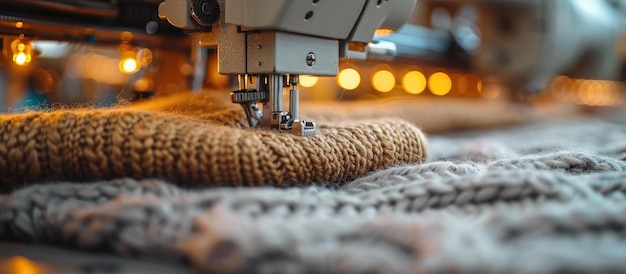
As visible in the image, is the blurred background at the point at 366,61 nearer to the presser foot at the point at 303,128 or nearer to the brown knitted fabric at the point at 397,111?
the brown knitted fabric at the point at 397,111

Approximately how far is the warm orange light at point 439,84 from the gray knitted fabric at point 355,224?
5.94 feet

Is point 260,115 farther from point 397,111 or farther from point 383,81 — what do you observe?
point 383,81

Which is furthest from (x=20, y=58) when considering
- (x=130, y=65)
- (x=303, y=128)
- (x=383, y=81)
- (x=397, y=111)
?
(x=383, y=81)

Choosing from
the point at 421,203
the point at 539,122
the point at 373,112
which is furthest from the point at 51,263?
the point at 539,122

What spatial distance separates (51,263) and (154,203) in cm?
9

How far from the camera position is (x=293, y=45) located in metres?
0.73

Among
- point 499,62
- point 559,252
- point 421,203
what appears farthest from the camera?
point 499,62

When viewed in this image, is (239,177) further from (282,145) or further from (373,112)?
(373,112)

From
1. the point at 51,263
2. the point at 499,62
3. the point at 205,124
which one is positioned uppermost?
the point at 499,62

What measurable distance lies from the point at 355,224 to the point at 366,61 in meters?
1.43

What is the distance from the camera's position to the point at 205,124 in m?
0.66

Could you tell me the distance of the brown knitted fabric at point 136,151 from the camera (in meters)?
0.59

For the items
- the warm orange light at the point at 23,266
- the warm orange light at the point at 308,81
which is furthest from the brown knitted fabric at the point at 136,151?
the warm orange light at the point at 308,81

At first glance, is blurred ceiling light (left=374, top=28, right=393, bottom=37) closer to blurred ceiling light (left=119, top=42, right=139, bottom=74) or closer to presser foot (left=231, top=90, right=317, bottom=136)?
presser foot (left=231, top=90, right=317, bottom=136)
